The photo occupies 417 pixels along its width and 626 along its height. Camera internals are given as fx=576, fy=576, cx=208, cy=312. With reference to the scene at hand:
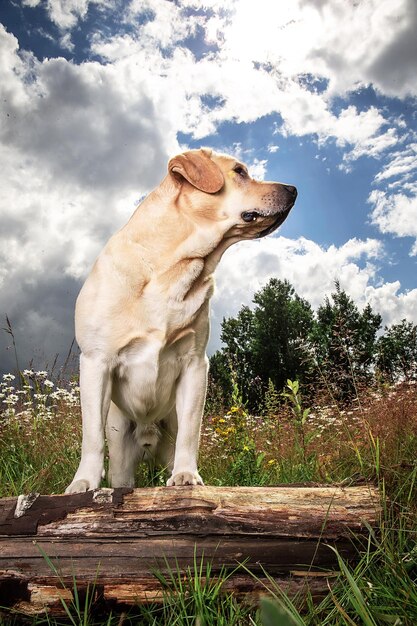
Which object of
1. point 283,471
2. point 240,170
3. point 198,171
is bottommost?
point 283,471

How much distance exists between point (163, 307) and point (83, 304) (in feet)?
1.62

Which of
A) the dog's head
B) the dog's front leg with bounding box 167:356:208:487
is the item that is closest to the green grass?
the dog's front leg with bounding box 167:356:208:487

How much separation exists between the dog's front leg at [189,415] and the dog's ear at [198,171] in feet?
3.49

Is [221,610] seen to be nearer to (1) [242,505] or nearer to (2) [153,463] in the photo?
(1) [242,505]

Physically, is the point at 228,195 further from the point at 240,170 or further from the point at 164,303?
the point at 164,303

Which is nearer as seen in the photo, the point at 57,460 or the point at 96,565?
the point at 96,565

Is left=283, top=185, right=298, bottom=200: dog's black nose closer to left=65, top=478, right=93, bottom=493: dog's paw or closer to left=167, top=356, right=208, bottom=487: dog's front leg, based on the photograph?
left=167, top=356, right=208, bottom=487: dog's front leg

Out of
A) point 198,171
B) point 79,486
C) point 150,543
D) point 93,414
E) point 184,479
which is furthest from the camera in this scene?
point 198,171

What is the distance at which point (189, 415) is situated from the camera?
344 cm

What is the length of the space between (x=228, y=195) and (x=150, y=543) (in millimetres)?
2167

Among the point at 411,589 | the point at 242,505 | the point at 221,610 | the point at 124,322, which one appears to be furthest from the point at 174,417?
the point at 411,589

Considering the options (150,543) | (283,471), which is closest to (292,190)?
(283,471)

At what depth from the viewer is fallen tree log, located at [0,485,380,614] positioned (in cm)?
226

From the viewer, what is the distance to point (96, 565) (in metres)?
2.27
